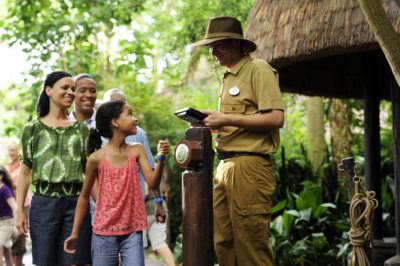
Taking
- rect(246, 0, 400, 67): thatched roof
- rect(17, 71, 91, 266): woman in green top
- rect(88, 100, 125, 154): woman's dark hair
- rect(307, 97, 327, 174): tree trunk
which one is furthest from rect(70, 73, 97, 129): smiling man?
rect(307, 97, 327, 174): tree trunk

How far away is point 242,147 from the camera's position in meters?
4.83

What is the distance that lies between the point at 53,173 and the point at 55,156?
132 millimetres

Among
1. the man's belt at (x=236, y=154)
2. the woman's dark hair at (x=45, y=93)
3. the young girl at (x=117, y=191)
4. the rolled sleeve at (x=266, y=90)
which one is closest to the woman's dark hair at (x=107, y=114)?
the young girl at (x=117, y=191)

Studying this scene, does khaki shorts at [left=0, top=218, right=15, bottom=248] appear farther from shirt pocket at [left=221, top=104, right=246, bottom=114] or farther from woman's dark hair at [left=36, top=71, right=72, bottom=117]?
shirt pocket at [left=221, top=104, right=246, bottom=114]

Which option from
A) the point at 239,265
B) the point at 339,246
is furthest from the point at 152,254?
the point at 239,265

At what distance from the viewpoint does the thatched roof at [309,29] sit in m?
6.28

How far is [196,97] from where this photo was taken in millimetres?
17891

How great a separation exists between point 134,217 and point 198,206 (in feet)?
1.81

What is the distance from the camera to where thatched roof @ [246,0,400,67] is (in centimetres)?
628

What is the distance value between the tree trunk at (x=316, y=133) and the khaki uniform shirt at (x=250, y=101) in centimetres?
780

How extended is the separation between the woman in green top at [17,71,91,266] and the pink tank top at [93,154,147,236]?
411 millimetres

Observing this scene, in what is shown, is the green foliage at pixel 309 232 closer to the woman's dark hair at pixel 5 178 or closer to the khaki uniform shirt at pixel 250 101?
the woman's dark hair at pixel 5 178

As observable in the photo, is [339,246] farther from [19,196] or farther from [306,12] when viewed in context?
[19,196]

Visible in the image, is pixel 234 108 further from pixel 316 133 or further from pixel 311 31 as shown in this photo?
pixel 316 133
